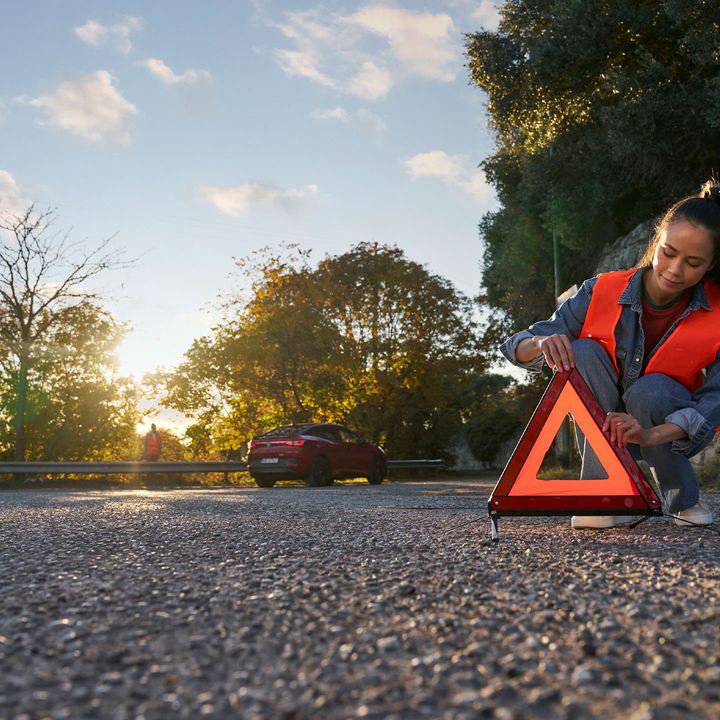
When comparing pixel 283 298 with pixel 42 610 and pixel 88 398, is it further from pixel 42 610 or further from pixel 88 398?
pixel 42 610

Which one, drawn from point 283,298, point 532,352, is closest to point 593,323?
point 532,352

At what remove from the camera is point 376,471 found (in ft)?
61.6

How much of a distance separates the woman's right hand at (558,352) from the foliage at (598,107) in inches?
444

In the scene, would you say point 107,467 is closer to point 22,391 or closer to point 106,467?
point 106,467

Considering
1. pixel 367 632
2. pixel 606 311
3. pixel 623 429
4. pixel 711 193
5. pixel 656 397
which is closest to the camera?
pixel 367 632

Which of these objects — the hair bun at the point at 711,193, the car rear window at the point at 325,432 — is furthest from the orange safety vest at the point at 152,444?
the hair bun at the point at 711,193

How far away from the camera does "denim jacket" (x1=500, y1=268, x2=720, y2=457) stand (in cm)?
359

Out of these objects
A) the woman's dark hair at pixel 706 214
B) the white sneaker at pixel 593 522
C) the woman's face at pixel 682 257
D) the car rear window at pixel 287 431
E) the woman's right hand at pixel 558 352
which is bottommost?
the white sneaker at pixel 593 522

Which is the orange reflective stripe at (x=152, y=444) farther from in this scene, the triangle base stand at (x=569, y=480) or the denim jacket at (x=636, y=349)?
the triangle base stand at (x=569, y=480)

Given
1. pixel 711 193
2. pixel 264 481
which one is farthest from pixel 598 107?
pixel 711 193

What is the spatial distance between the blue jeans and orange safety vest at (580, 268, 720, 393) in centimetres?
6

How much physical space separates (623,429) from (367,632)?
213cm

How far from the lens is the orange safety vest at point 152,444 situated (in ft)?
72.9

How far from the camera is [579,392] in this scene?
3633 mm
